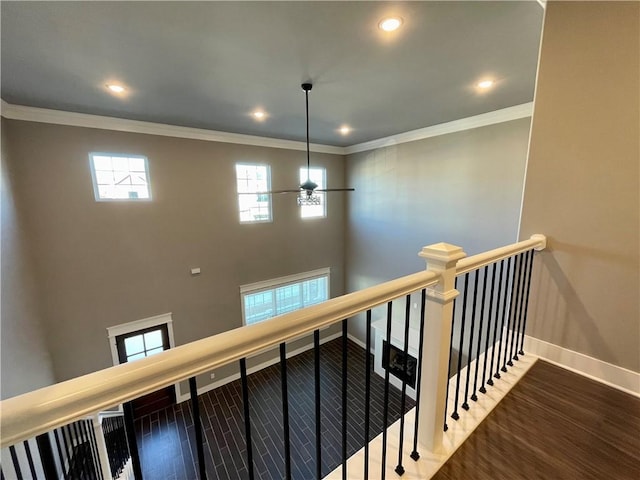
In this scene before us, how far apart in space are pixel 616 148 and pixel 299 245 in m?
5.59

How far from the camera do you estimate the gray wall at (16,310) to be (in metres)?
2.98

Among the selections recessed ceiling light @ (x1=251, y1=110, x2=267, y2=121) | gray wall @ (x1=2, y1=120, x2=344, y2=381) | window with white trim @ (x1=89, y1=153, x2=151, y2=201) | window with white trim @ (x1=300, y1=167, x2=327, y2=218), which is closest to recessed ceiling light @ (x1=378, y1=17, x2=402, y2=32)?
recessed ceiling light @ (x1=251, y1=110, x2=267, y2=121)

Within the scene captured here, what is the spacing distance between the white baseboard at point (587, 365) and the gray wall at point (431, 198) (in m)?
2.58

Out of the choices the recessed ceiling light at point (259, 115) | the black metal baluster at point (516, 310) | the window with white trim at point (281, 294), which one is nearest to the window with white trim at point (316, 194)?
the window with white trim at point (281, 294)

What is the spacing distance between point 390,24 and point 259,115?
2.65 meters

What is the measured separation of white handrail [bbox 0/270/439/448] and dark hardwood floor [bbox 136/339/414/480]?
13.4 ft

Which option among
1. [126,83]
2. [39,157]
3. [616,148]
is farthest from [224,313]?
[616,148]

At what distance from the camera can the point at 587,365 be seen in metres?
2.01

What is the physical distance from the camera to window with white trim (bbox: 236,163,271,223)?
18.9 ft

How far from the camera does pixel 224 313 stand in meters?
5.75

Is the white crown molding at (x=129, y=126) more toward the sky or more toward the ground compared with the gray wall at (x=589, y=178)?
more toward the sky

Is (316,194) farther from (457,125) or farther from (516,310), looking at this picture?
(516,310)

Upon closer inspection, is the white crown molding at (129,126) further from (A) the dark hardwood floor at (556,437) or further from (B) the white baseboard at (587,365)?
(A) the dark hardwood floor at (556,437)

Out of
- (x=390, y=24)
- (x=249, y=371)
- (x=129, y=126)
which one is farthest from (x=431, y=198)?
(x=129, y=126)
